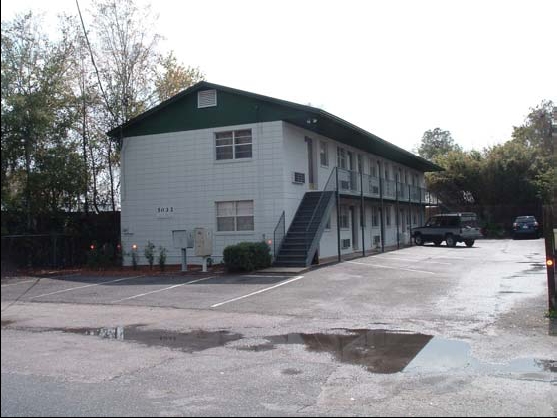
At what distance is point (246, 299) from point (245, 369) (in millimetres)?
6771

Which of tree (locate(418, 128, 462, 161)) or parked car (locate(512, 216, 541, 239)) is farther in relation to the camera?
tree (locate(418, 128, 462, 161))

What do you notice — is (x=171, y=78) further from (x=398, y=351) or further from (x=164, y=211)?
(x=398, y=351)

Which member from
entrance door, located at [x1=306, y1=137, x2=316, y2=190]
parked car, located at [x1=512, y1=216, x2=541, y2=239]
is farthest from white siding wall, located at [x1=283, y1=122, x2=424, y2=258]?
parked car, located at [x1=512, y1=216, x2=541, y2=239]

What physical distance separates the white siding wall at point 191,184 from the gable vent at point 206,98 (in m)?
1.11

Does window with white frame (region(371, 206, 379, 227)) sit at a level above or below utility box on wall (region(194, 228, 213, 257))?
above

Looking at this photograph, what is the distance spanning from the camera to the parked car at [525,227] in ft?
140

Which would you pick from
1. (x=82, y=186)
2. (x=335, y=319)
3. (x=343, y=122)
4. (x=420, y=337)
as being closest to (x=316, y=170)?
(x=343, y=122)

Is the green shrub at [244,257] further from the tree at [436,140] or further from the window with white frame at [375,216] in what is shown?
the tree at [436,140]

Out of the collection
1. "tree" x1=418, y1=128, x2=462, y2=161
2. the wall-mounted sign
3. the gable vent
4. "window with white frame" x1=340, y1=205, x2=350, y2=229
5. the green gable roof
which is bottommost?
"window with white frame" x1=340, y1=205, x2=350, y2=229

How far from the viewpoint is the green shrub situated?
1953 centimetres

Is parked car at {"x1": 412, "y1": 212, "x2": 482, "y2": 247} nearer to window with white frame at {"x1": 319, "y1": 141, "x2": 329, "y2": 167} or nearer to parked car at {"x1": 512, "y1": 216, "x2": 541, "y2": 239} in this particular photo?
parked car at {"x1": 512, "y1": 216, "x2": 541, "y2": 239}

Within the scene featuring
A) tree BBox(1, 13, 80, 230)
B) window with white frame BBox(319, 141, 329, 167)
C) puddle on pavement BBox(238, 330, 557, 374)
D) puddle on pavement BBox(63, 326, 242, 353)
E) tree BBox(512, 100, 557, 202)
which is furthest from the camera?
tree BBox(512, 100, 557, 202)

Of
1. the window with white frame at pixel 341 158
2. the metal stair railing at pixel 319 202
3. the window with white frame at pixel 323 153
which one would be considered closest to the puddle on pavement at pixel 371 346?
the metal stair railing at pixel 319 202

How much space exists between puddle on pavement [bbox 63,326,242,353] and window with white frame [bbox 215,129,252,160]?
1384 centimetres
